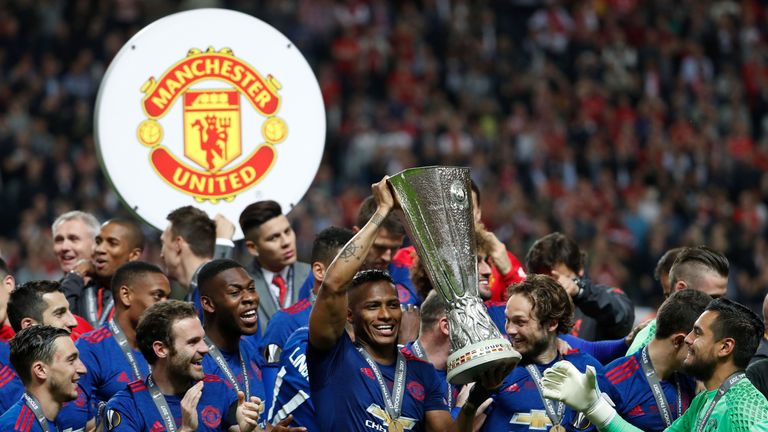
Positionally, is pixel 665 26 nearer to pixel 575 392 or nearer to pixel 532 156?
pixel 532 156

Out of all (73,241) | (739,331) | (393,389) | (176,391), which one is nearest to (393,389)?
(393,389)

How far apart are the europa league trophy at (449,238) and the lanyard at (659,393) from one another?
134 cm

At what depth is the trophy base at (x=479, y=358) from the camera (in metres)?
4.92

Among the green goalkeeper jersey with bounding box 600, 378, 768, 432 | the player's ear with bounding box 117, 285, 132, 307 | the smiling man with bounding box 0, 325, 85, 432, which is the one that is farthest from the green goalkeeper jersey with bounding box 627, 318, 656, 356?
the smiling man with bounding box 0, 325, 85, 432

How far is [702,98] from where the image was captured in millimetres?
20406

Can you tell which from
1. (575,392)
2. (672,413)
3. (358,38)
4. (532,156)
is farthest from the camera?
(358,38)

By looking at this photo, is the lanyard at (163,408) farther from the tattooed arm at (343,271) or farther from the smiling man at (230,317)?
the tattooed arm at (343,271)

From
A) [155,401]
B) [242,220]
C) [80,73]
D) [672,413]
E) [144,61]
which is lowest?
[672,413]

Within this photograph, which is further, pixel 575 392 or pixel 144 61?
pixel 144 61

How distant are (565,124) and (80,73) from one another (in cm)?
700

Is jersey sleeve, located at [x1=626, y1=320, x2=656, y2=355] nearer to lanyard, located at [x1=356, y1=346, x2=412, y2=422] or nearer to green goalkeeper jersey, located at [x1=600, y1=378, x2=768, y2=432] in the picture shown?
green goalkeeper jersey, located at [x1=600, y1=378, x2=768, y2=432]

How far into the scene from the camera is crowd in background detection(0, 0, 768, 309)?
1653 centimetres

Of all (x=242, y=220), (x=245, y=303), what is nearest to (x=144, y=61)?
(x=242, y=220)

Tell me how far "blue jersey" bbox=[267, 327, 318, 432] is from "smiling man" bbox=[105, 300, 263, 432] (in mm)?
220
